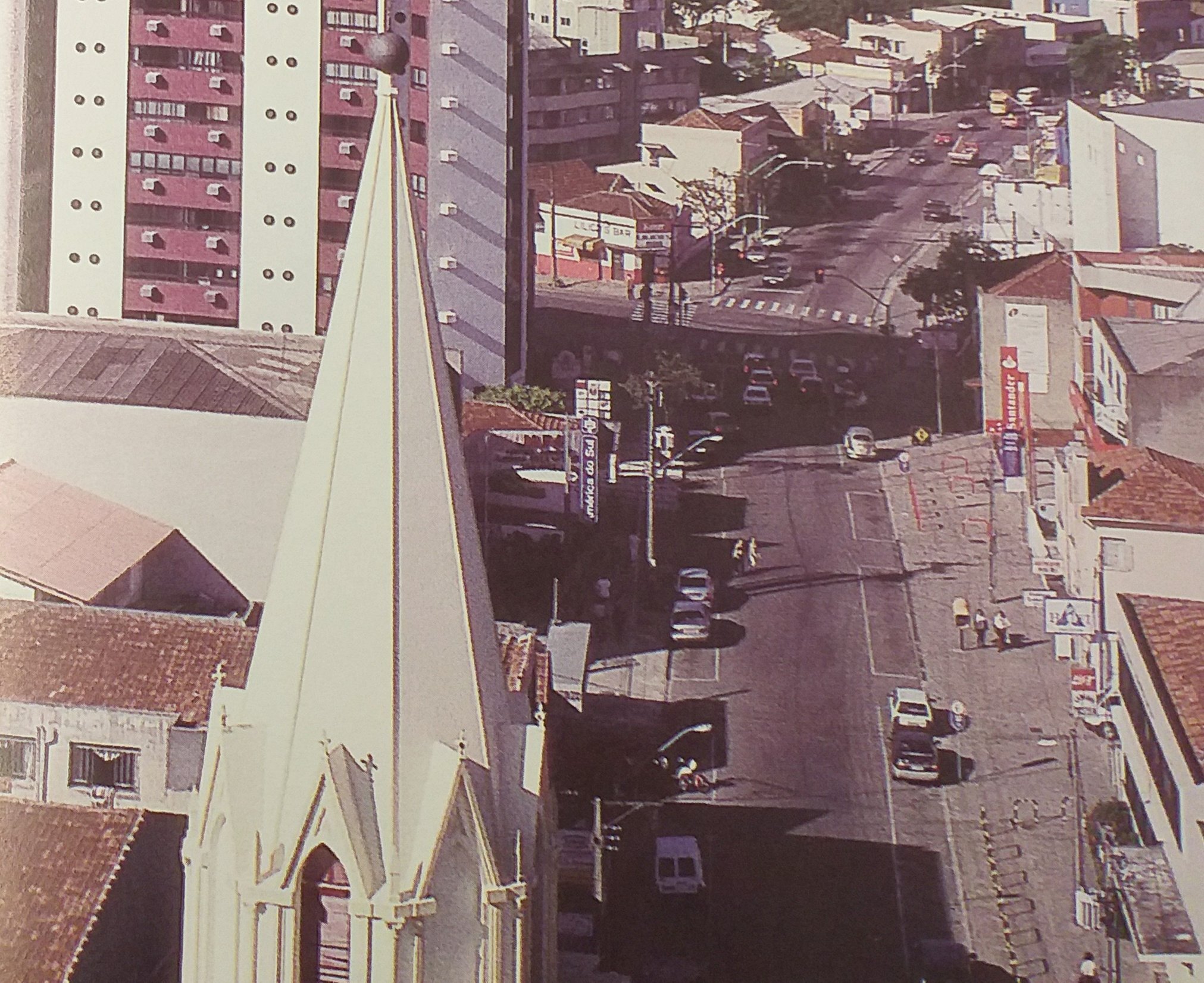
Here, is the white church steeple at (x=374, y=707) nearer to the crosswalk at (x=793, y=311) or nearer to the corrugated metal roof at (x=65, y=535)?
the corrugated metal roof at (x=65, y=535)

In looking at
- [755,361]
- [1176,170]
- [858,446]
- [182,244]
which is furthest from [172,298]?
[1176,170]

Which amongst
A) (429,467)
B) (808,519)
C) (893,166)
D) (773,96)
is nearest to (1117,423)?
(808,519)

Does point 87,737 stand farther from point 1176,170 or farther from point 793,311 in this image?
point 1176,170

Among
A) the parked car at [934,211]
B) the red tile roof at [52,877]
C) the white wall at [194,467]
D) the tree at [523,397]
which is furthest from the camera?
the parked car at [934,211]

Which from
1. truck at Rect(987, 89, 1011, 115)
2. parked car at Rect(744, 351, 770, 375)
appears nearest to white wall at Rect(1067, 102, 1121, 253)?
truck at Rect(987, 89, 1011, 115)

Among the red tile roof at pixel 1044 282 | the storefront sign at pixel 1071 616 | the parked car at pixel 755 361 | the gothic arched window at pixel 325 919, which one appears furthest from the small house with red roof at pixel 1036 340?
the gothic arched window at pixel 325 919
